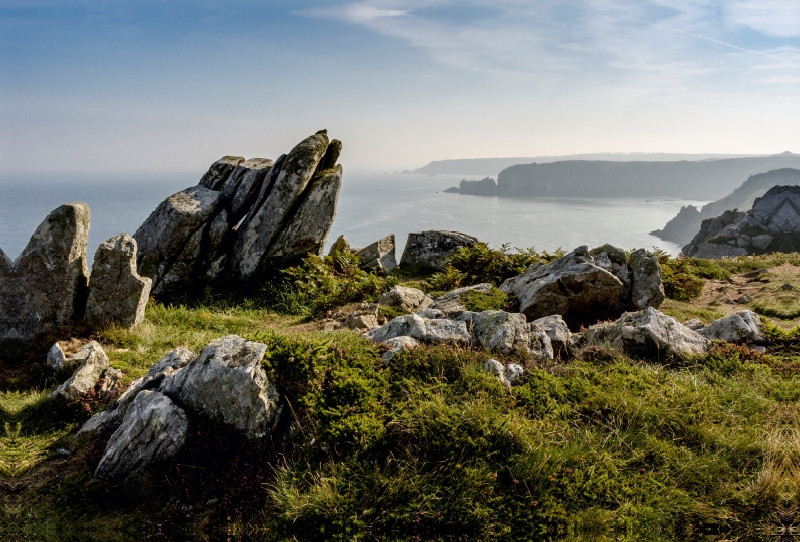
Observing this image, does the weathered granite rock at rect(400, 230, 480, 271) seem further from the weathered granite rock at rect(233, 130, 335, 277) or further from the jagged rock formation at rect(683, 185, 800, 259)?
the jagged rock formation at rect(683, 185, 800, 259)

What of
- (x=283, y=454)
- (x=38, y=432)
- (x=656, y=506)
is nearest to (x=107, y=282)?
(x=38, y=432)

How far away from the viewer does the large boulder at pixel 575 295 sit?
13070 millimetres

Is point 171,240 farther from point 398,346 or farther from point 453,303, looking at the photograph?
point 398,346

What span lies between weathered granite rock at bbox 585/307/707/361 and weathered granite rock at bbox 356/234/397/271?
45.2 feet

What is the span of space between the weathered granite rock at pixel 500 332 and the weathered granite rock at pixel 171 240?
12.6m

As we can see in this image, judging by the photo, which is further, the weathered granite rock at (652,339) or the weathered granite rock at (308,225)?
the weathered granite rock at (308,225)

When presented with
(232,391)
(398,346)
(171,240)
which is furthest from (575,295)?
(171,240)

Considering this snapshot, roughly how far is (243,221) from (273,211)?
59.1 inches

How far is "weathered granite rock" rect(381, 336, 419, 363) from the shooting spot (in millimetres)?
7993

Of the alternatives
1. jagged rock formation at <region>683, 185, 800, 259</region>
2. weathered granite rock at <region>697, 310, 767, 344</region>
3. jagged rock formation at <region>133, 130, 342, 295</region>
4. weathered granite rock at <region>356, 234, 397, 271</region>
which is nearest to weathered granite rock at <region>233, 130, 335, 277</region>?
jagged rock formation at <region>133, 130, 342, 295</region>

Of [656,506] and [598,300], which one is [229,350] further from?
[598,300]

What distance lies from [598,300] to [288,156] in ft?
44.8

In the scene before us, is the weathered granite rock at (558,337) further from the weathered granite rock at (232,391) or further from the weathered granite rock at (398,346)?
the weathered granite rock at (232,391)

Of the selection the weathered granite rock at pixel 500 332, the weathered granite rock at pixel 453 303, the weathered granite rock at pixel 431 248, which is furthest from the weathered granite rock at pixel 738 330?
the weathered granite rock at pixel 431 248
